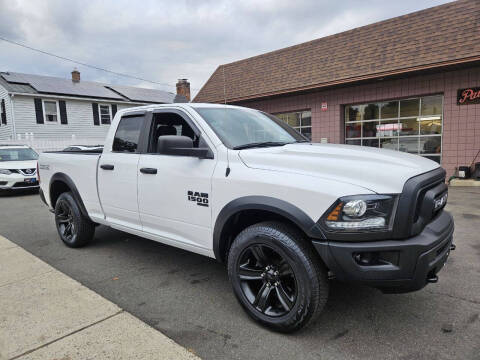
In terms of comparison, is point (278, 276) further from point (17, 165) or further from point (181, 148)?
point (17, 165)

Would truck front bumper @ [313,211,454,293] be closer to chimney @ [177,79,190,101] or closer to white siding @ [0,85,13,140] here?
chimney @ [177,79,190,101]

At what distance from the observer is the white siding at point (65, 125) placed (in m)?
21.6

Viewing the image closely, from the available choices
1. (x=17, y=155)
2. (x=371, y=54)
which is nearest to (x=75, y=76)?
(x=17, y=155)

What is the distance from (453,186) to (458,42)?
12.9ft

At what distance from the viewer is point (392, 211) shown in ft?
7.20

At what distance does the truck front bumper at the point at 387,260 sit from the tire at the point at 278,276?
16cm

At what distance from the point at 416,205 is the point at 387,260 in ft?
1.37

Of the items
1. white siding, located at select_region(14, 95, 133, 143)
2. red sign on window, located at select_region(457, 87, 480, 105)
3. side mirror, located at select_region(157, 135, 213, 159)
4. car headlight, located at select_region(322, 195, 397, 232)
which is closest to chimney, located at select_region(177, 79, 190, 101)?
white siding, located at select_region(14, 95, 133, 143)

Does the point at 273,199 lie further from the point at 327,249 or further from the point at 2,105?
the point at 2,105

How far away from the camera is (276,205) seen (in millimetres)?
2506

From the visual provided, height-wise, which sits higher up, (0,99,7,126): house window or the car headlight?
(0,99,7,126): house window

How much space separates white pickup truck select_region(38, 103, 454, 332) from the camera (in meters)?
2.22

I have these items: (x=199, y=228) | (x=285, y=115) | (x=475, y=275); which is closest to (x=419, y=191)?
(x=199, y=228)

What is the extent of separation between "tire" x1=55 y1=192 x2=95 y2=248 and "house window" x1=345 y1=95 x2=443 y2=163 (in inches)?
379
